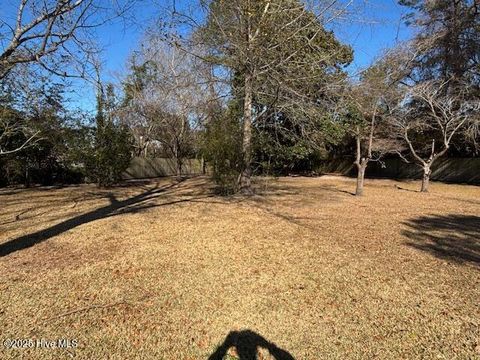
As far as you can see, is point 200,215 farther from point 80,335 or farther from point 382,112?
point 382,112

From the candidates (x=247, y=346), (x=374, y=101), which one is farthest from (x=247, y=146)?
(x=247, y=346)

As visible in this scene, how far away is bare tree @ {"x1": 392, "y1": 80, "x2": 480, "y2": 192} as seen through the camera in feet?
49.2

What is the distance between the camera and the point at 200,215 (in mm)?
7734

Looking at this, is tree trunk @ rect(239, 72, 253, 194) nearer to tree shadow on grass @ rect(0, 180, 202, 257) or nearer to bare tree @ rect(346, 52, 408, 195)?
tree shadow on grass @ rect(0, 180, 202, 257)

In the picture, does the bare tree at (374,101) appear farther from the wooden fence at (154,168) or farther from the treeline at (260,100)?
the wooden fence at (154,168)

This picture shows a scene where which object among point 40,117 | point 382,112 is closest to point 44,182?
point 40,117

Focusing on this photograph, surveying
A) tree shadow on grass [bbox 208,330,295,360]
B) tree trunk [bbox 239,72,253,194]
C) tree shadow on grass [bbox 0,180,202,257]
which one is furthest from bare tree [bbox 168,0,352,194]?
tree shadow on grass [bbox 208,330,295,360]

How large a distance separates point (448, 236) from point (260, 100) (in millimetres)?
6694

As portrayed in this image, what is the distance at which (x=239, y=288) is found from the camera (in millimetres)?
3824

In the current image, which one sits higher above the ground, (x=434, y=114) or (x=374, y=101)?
(x=374, y=101)

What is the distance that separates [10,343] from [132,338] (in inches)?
37.3

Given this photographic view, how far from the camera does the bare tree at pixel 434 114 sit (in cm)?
1501

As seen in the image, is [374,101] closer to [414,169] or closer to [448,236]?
[448,236]

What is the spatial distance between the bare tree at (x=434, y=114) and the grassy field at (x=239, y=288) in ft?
29.4
